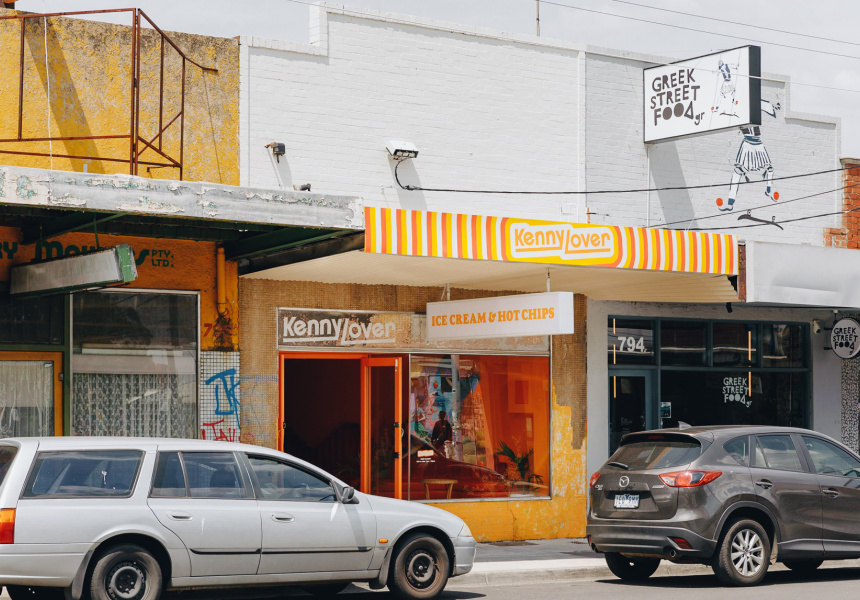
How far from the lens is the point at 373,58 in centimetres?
1450

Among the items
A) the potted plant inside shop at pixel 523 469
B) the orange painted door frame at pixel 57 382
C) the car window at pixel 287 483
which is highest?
the orange painted door frame at pixel 57 382

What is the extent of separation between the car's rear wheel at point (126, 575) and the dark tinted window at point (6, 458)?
0.98 meters

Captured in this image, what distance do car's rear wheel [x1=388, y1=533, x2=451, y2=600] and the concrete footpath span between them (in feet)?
3.76

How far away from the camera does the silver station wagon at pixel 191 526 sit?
8.42 metres

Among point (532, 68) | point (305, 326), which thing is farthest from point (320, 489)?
point (532, 68)

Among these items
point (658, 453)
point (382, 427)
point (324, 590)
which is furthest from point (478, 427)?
point (324, 590)

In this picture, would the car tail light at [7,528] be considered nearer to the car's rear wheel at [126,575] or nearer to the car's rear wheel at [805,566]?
the car's rear wheel at [126,575]

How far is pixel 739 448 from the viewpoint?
11461mm

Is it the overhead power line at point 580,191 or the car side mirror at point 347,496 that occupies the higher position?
the overhead power line at point 580,191

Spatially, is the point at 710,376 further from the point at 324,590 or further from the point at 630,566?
the point at 324,590

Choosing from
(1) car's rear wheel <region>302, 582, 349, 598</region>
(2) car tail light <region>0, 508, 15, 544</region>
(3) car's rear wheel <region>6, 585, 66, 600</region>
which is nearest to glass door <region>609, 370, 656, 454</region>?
(1) car's rear wheel <region>302, 582, 349, 598</region>

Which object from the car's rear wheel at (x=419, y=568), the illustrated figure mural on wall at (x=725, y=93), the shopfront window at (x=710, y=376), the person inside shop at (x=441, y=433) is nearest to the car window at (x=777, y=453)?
the car's rear wheel at (x=419, y=568)

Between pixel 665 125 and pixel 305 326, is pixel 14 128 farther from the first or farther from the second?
pixel 665 125

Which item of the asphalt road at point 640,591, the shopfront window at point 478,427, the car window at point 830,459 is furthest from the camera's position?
the shopfront window at point 478,427
